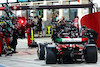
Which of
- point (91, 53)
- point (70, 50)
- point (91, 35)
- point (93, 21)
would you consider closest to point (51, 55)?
point (70, 50)

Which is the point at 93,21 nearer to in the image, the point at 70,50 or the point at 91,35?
the point at 91,35

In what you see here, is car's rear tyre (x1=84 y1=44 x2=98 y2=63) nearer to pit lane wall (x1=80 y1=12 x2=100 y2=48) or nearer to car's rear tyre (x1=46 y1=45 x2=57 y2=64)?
car's rear tyre (x1=46 y1=45 x2=57 y2=64)

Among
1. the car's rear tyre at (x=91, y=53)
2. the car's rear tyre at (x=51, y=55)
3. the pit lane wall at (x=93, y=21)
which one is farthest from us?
the pit lane wall at (x=93, y=21)

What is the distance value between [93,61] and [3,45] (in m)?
4.35

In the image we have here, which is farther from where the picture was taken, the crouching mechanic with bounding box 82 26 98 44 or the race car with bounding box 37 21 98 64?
the crouching mechanic with bounding box 82 26 98 44

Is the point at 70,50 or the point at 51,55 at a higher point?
the point at 70,50

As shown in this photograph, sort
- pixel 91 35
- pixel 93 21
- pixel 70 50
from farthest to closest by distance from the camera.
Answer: pixel 93 21
pixel 91 35
pixel 70 50

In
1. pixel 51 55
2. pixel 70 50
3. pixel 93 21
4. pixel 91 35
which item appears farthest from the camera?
pixel 93 21

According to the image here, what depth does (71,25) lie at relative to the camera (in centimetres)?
1034

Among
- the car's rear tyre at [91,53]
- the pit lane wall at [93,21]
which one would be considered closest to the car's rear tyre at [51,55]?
the car's rear tyre at [91,53]

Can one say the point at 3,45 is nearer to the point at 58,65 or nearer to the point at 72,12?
the point at 58,65

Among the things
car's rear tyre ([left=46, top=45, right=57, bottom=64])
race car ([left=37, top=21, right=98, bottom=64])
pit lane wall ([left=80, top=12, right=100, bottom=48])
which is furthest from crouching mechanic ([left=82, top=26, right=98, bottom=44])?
car's rear tyre ([left=46, top=45, right=57, bottom=64])

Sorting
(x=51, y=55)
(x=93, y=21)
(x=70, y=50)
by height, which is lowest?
(x=51, y=55)

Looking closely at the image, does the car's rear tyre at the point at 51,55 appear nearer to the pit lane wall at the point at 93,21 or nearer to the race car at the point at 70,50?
the race car at the point at 70,50
